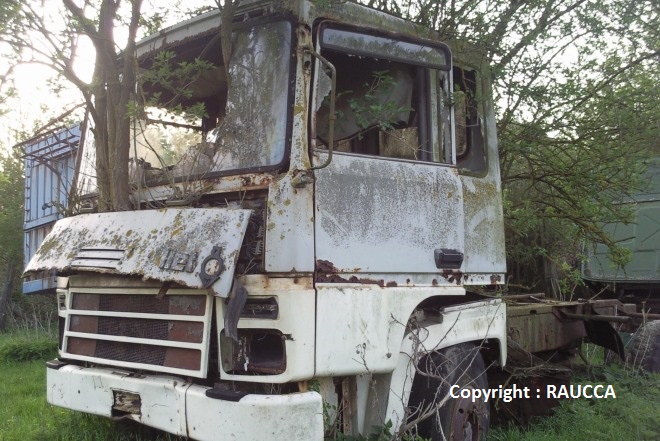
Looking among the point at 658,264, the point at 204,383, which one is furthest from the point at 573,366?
the point at 204,383

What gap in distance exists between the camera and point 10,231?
1184cm

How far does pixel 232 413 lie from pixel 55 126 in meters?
3.22

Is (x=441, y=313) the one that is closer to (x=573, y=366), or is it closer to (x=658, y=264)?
(x=573, y=366)

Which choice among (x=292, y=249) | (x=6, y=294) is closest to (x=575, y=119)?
(x=292, y=249)

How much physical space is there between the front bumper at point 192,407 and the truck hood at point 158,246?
523 mm

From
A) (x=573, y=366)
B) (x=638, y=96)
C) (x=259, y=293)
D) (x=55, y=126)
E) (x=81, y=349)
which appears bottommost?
(x=573, y=366)

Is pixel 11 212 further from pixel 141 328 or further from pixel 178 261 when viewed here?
pixel 178 261

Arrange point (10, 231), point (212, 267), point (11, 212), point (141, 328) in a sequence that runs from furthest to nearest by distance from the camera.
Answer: point (11, 212) → point (10, 231) → point (141, 328) → point (212, 267)

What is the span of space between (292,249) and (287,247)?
2 cm

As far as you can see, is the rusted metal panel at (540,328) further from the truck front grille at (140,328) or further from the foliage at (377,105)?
the truck front grille at (140,328)

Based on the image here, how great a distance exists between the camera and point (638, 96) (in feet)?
18.0

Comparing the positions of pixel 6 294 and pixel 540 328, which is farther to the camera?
pixel 6 294

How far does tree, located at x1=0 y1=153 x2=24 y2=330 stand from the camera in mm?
11359

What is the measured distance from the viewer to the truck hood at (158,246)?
2.78m
